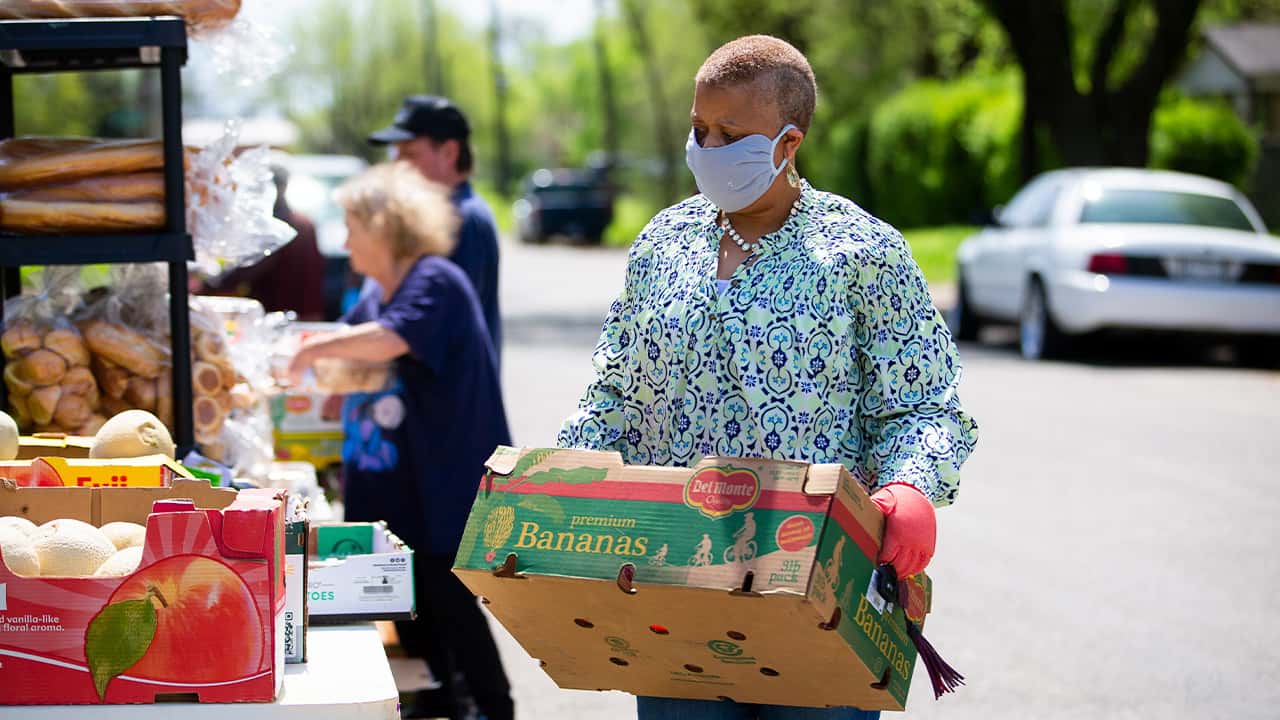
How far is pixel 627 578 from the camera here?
2578mm

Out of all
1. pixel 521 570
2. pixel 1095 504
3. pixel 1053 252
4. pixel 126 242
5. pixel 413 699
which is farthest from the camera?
pixel 1053 252

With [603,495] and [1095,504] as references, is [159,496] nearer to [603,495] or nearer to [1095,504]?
[603,495]

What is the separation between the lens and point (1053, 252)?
13922mm

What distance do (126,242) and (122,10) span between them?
1.85 feet

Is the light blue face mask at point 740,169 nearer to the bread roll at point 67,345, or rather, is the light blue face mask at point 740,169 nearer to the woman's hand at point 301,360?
the bread roll at point 67,345

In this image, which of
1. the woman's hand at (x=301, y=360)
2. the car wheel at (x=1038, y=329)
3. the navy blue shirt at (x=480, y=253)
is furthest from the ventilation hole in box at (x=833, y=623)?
the car wheel at (x=1038, y=329)

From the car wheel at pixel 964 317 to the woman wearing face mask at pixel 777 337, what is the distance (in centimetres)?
1386

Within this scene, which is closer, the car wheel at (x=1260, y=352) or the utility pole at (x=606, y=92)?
the car wheel at (x=1260, y=352)

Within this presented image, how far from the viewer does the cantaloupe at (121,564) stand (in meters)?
2.71

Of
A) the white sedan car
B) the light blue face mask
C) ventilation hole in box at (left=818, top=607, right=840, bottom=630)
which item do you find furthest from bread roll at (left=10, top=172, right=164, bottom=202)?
the white sedan car

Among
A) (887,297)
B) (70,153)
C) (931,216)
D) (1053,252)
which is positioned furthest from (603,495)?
(931,216)

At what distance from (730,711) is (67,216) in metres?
2.06

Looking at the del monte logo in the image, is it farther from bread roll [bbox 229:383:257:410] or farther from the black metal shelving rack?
bread roll [bbox 229:383:257:410]

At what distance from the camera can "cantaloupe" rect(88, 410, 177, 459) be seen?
348cm
